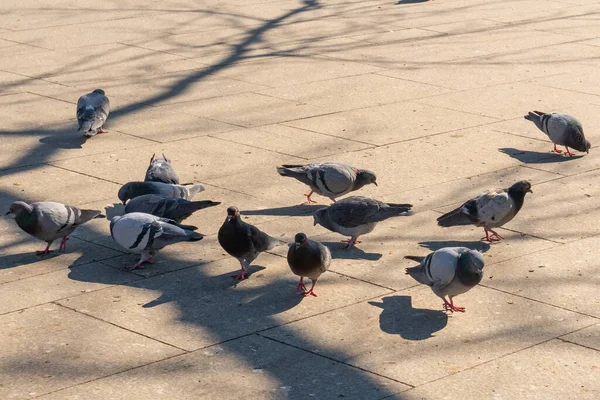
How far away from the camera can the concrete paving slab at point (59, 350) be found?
241 inches

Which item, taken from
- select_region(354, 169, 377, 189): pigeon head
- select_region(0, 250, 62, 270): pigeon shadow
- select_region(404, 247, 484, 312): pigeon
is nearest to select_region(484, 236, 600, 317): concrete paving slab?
select_region(404, 247, 484, 312): pigeon

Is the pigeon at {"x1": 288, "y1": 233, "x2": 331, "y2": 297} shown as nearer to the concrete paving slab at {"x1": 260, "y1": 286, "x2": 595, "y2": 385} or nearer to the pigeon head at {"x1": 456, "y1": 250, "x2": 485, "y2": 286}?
the concrete paving slab at {"x1": 260, "y1": 286, "x2": 595, "y2": 385}

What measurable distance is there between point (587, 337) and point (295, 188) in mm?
3629

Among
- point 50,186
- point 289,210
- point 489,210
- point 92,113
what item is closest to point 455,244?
point 489,210

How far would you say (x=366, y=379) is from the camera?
621 centimetres

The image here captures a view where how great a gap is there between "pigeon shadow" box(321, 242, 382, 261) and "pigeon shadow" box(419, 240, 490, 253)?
443mm

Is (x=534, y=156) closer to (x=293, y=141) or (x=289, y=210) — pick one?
(x=293, y=141)

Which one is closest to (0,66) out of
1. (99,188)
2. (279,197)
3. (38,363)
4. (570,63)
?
(99,188)

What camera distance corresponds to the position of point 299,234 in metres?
7.22

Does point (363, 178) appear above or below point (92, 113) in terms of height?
below

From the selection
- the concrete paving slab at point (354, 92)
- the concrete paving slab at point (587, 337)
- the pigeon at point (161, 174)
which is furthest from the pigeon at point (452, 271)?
the concrete paving slab at point (354, 92)

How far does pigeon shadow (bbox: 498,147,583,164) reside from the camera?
425 inches

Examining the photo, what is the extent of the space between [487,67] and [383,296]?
7.92 m

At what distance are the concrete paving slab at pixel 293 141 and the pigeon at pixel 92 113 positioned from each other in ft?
3.91
